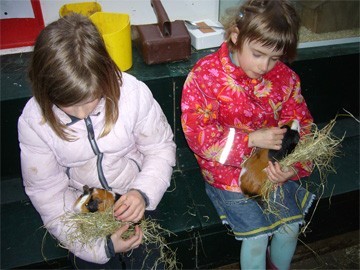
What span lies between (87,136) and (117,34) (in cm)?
73

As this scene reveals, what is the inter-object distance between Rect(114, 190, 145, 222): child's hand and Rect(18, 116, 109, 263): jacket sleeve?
184 mm

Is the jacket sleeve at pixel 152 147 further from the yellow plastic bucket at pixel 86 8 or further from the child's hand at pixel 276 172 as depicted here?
the yellow plastic bucket at pixel 86 8

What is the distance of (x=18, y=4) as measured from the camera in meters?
2.61

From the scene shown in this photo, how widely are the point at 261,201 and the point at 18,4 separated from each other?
200 centimetres

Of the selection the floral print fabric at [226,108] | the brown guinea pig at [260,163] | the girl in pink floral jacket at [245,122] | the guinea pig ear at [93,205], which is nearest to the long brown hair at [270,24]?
the girl in pink floral jacket at [245,122]

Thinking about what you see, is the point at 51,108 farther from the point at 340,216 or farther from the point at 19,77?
the point at 340,216

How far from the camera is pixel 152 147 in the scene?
2.11m

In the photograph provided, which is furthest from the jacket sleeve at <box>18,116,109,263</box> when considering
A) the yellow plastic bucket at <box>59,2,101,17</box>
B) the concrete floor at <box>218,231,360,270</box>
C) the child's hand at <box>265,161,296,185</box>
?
the concrete floor at <box>218,231,360,270</box>

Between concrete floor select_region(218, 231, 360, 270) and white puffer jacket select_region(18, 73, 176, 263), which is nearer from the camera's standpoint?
white puffer jacket select_region(18, 73, 176, 263)

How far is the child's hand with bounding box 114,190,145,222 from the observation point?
72.3 inches

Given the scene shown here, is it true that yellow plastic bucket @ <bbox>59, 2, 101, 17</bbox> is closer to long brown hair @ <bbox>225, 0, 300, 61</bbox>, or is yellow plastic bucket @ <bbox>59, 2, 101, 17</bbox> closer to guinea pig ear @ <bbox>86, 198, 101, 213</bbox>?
long brown hair @ <bbox>225, 0, 300, 61</bbox>

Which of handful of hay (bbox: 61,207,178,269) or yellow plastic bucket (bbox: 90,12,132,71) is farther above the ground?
yellow plastic bucket (bbox: 90,12,132,71)

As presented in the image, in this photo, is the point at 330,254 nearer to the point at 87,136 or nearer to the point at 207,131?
the point at 207,131

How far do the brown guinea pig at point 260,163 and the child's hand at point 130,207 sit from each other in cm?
57
